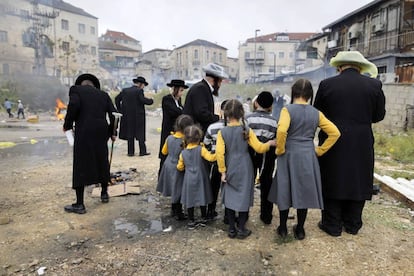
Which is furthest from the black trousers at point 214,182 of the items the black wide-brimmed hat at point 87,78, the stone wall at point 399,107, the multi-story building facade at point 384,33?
the multi-story building facade at point 384,33

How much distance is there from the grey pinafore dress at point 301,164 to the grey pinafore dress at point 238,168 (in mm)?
349

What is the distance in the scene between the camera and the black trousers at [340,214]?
3.43 m

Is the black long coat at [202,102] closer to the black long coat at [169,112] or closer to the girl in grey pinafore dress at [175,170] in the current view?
the girl in grey pinafore dress at [175,170]

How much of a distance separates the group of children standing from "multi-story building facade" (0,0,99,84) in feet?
73.1

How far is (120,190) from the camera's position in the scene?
506 cm

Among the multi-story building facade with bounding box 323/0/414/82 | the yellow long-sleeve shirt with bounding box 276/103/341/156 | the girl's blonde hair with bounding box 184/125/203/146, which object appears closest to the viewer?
the yellow long-sleeve shirt with bounding box 276/103/341/156

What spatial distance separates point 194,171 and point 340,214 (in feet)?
5.37

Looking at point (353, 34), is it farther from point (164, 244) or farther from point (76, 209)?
point (164, 244)

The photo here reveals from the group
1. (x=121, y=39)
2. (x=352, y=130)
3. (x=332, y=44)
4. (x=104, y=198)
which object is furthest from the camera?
(x=121, y=39)

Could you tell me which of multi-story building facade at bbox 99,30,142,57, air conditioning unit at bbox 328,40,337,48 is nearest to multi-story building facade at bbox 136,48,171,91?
multi-story building facade at bbox 99,30,142,57

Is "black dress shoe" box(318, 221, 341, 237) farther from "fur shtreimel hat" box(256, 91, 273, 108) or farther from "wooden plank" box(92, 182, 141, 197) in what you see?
"wooden plank" box(92, 182, 141, 197)

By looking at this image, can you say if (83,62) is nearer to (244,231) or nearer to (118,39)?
(118,39)

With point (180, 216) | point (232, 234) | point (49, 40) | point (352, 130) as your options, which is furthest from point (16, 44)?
point (352, 130)

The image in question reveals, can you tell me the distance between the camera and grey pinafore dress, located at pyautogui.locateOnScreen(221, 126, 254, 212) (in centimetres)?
328
